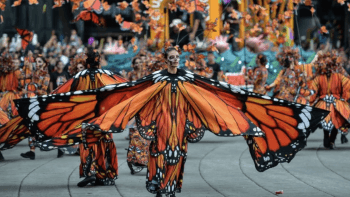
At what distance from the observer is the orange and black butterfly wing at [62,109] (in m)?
7.91

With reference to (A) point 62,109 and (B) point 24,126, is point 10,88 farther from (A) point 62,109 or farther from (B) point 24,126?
(A) point 62,109

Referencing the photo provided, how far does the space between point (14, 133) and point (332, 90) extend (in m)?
6.66

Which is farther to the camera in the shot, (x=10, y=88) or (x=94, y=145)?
(x=10, y=88)

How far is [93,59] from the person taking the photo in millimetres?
9195

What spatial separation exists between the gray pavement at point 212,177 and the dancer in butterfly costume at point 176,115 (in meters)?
0.83

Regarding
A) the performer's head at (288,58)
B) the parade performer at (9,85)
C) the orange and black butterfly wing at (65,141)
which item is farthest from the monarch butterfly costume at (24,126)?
the performer's head at (288,58)

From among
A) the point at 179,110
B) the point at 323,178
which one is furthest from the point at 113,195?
the point at 323,178

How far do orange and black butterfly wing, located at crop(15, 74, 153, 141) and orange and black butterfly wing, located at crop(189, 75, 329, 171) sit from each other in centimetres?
111

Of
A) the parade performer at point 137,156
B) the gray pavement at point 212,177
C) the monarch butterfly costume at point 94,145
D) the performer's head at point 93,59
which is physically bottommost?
the gray pavement at point 212,177

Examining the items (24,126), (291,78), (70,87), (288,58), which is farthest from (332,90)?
(24,126)

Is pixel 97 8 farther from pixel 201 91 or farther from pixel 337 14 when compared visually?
pixel 337 14

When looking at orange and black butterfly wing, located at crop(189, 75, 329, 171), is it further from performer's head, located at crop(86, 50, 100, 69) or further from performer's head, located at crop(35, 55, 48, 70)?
performer's head, located at crop(35, 55, 48, 70)

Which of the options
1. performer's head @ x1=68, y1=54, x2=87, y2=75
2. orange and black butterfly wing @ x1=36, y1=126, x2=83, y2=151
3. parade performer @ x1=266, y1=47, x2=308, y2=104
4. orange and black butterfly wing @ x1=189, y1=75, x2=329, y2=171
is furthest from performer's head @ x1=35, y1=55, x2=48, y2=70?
orange and black butterfly wing @ x1=189, y1=75, x2=329, y2=171

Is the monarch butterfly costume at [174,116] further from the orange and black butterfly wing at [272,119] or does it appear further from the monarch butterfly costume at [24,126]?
the monarch butterfly costume at [24,126]
